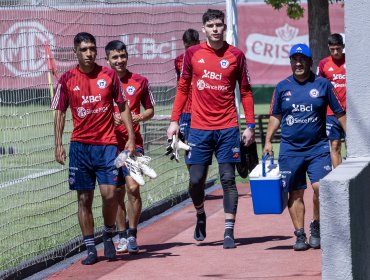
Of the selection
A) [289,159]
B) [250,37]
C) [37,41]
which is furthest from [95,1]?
[250,37]

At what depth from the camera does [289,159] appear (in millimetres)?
10719

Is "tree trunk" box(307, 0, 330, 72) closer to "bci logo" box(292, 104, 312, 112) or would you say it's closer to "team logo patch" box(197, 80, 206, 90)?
"team logo patch" box(197, 80, 206, 90)

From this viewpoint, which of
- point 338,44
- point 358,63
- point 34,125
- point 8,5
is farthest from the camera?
point 338,44

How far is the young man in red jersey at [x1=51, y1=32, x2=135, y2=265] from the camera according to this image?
1016cm

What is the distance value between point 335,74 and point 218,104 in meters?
3.56

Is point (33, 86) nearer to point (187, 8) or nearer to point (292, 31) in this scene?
point (187, 8)

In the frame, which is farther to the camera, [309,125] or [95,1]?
[95,1]

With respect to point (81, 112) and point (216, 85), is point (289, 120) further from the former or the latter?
point (81, 112)

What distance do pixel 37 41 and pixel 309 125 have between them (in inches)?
102

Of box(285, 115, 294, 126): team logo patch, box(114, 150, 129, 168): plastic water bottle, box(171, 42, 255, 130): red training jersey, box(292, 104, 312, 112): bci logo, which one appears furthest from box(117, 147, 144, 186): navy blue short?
box(292, 104, 312, 112): bci logo

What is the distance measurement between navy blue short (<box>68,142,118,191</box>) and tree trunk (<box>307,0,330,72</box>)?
1240cm

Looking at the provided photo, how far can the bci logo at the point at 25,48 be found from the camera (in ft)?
32.7

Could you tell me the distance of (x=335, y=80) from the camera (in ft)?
46.2

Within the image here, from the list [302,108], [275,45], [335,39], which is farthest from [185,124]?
[275,45]
